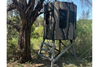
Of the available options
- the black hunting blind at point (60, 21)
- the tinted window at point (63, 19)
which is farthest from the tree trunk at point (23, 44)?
the tinted window at point (63, 19)

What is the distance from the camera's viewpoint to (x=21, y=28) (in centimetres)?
434

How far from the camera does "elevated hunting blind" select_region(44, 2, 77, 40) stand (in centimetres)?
446

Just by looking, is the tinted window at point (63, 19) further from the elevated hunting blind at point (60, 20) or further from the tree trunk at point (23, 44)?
the tree trunk at point (23, 44)

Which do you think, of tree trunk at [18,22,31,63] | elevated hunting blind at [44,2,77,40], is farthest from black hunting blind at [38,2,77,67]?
tree trunk at [18,22,31,63]

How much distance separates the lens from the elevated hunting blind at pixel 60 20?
446 cm

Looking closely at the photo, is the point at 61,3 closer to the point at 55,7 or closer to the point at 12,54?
the point at 55,7

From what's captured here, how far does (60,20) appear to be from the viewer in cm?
451

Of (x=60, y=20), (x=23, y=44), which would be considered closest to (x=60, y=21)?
(x=60, y=20)

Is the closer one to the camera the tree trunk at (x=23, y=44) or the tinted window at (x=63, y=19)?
the tree trunk at (x=23, y=44)

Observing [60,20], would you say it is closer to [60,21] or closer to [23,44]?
[60,21]

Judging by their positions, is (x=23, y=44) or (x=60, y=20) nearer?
(x=23, y=44)
